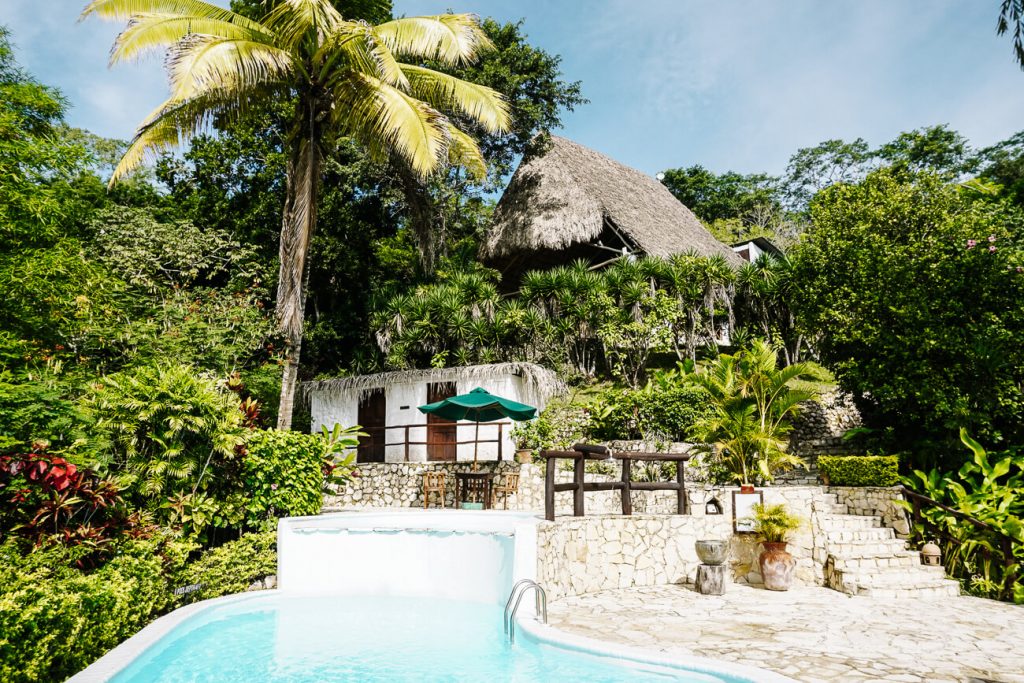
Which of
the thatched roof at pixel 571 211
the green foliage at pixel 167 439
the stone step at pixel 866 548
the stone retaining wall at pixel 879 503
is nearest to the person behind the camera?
the green foliage at pixel 167 439

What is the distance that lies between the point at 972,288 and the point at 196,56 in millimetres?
13441

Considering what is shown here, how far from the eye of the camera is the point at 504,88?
1947 cm

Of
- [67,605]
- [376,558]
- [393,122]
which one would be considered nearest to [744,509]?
[376,558]

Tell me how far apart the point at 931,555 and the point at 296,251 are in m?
12.2

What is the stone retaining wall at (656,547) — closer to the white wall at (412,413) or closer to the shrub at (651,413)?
the shrub at (651,413)

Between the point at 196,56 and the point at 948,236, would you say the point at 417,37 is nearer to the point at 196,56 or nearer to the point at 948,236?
the point at 196,56

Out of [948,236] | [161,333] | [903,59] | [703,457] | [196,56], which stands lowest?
[703,457]

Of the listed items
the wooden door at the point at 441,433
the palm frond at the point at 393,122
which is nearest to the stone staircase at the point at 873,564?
the palm frond at the point at 393,122

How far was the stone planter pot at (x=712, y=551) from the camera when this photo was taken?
332 inches

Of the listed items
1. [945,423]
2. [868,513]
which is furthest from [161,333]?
[945,423]

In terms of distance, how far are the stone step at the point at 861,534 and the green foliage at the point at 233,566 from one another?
7717 millimetres

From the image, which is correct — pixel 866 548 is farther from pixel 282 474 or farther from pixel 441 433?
pixel 441 433

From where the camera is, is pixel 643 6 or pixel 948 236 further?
pixel 643 6

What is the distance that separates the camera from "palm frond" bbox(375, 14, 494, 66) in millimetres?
13109
